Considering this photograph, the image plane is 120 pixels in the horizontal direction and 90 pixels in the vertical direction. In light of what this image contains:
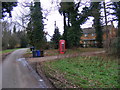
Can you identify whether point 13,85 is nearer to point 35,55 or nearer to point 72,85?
point 72,85

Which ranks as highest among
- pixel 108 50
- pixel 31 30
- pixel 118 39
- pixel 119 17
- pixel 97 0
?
pixel 97 0

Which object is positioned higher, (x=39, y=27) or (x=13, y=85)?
(x=39, y=27)

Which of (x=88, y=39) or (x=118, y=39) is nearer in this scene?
(x=118, y=39)

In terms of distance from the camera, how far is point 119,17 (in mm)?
17578

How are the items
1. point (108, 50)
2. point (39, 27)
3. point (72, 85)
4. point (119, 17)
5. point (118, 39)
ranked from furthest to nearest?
point (39, 27) < point (119, 17) < point (108, 50) < point (118, 39) < point (72, 85)

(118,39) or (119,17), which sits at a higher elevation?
(119,17)

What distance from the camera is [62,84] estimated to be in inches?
175

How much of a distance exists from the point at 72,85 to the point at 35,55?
360 inches

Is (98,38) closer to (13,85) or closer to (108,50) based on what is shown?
(108,50)

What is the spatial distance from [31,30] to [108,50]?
1303 cm

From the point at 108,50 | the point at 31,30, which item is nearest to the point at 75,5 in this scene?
the point at 31,30

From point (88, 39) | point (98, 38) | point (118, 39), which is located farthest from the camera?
point (88, 39)

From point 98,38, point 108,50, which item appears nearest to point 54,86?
point 108,50

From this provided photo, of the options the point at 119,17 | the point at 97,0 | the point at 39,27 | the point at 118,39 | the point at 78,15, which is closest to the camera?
the point at 118,39
